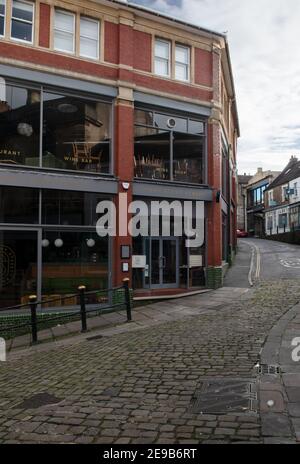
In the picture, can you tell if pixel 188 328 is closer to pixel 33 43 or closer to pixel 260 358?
pixel 260 358

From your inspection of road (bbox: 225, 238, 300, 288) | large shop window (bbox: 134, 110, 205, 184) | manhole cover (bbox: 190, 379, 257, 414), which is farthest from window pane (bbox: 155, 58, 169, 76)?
manhole cover (bbox: 190, 379, 257, 414)

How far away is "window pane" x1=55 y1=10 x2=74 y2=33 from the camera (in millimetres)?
13977

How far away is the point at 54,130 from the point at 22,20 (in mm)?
3437

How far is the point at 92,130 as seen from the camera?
47.3 feet

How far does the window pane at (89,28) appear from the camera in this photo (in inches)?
566

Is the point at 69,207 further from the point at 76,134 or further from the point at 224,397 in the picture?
the point at 224,397

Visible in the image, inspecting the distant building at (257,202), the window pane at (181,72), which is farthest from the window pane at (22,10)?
the distant building at (257,202)

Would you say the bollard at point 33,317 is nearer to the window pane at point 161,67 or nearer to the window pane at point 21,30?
the window pane at point 21,30

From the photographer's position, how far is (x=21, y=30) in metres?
13.4

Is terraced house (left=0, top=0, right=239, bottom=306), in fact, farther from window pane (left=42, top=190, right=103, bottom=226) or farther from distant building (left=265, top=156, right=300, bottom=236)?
distant building (left=265, top=156, right=300, bottom=236)

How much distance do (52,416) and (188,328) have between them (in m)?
5.22

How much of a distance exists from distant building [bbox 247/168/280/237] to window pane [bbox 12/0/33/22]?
42.4 metres

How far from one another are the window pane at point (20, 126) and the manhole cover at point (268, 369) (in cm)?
930
